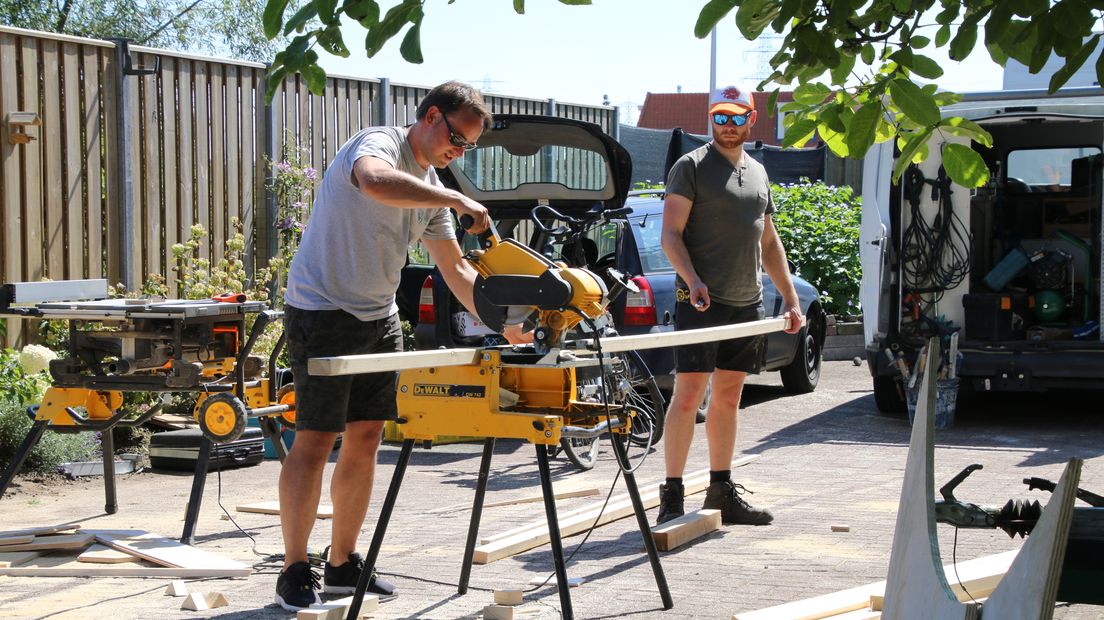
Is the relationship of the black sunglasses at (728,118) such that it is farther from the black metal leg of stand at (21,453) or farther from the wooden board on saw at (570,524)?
the black metal leg of stand at (21,453)

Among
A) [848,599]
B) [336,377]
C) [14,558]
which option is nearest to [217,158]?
[14,558]

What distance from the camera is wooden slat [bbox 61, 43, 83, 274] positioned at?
32.4ft

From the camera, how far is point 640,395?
29.8 feet

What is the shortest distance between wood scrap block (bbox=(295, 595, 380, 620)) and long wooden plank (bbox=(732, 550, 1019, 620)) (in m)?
1.35

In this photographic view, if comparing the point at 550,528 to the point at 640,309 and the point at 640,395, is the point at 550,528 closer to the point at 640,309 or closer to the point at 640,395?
the point at 640,395

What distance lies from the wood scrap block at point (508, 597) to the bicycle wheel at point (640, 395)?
308 cm

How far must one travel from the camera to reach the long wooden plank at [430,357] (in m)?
3.67

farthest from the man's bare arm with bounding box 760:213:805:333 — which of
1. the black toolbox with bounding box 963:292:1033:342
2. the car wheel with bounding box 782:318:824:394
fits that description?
the car wheel with bounding box 782:318:824:394

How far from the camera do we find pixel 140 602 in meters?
5.21

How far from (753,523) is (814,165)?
13.0m

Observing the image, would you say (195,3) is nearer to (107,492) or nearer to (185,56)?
(185,56)

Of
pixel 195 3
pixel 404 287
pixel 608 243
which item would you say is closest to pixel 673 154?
pixel 608 243

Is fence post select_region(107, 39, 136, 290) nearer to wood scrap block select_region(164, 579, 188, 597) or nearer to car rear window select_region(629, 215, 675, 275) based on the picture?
car rear window select_region(629, 215, 675, 275)

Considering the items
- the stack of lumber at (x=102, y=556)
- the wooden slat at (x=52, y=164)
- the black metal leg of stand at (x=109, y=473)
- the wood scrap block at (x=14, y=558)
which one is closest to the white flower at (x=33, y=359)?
the wooden slat at (x=52, y=164)
